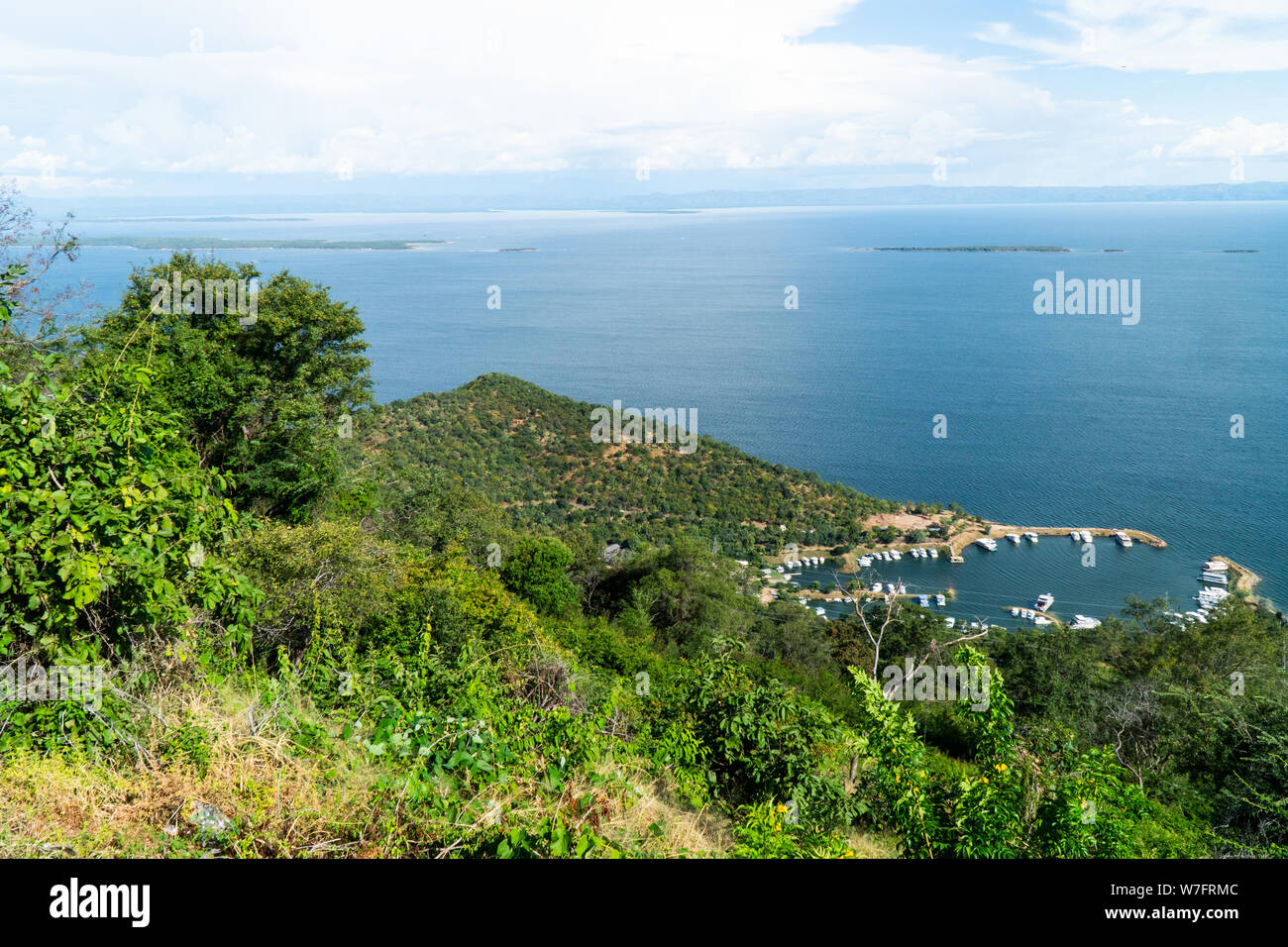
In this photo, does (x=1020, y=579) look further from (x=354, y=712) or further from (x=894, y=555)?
(x=354, y=712)

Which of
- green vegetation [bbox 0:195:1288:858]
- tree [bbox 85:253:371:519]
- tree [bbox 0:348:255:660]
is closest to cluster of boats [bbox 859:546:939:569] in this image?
green vegetation [bbox 0:195:1288:858]

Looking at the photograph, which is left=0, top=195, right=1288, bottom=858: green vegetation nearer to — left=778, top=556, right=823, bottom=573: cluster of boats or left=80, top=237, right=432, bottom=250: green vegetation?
left=778, top=556, right=823, bottom=573: cluster of boats

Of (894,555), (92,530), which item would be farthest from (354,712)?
(894,555)

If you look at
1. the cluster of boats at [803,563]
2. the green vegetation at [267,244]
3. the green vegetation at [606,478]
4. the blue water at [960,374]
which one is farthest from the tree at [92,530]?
the green vegetation at [267,244]

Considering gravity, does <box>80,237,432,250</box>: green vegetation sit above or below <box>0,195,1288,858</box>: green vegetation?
above

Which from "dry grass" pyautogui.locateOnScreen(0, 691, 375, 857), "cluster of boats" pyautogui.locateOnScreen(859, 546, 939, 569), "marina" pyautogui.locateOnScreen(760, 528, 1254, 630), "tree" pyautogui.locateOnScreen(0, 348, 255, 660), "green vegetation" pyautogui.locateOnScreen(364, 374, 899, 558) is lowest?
"marina" pyautogui.locateOnScreen(760, 528, 1254, 630)

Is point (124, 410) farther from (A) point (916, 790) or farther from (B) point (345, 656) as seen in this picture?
(A) point (916, 790)

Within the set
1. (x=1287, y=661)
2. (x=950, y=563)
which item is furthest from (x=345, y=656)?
(x=950, y=563)
